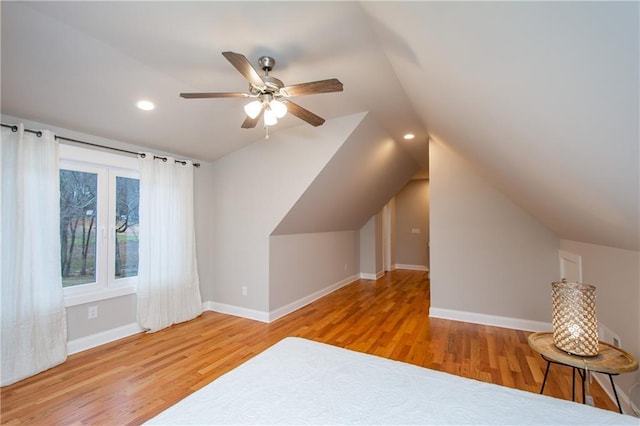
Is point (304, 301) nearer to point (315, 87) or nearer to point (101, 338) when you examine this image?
point (101, 338)

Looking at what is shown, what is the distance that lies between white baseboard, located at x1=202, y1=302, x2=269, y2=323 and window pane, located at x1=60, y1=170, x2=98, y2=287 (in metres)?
1.54

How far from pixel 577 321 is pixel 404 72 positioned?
1907 millimetres

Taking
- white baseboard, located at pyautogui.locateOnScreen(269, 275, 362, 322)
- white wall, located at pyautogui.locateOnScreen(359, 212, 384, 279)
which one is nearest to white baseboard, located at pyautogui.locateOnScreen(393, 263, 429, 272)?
white wall, located at pyautogui.locateOnScreen(359, 212, 384, 279)

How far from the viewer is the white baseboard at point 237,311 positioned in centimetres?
373

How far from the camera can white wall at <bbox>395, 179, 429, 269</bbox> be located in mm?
7297

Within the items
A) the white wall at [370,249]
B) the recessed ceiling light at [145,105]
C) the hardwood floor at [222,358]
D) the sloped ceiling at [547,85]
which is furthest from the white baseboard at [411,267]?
the recessed ceiling light at [145,105]

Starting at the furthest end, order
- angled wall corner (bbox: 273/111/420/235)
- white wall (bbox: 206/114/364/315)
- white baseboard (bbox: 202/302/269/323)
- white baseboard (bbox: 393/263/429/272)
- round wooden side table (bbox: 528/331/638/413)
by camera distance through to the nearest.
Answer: white baseboard (bbox: 393/263/429/272)
white baseboard (bbox: 202/302/269/323)
angled wall corner (bbox: 273/111/420/235)
white wall (bbox: 206/114/364/315)
round wooden side table (bbox: 528/331/638/413)

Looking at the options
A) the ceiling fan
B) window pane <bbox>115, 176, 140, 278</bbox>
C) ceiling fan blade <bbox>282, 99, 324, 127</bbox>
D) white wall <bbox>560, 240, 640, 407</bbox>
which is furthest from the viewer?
window pane <bbox>115, 176, 140, 278</bbox>

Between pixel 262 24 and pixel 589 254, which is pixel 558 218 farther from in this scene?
pixel 262 24

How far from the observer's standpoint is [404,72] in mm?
2111

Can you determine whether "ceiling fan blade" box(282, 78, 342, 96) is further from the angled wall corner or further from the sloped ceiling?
the angled wall corner

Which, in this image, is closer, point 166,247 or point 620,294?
point 620,294

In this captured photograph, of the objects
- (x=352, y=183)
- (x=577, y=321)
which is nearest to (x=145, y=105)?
(x=352, y=183)

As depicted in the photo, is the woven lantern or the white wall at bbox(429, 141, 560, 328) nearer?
the woven lantern
